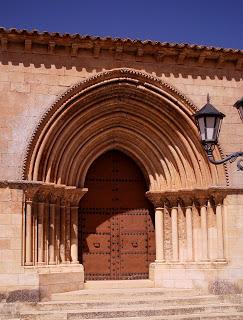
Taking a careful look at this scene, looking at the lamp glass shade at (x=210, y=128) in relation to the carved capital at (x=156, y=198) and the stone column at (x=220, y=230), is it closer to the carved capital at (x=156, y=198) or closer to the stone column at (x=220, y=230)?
the stone column at (x=220, y=230)

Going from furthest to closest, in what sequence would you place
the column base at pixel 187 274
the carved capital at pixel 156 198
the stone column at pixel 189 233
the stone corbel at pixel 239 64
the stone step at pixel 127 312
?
the carved capital at pixel 156 198 < the stone corbel at pixel 239 64 < the stone column at pixel 189 233 < the column base at pixel 187 274 < the stone step at pixel 127 312

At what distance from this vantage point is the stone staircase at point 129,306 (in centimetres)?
841

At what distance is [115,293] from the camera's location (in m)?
9.20

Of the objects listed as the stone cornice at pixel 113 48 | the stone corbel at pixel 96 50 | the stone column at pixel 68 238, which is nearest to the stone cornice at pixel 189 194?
the stone column at pixel 68 238

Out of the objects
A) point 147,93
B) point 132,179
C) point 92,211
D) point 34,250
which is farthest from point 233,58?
point 34,250

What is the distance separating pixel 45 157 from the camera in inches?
373

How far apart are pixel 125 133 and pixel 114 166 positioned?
0.84 meters

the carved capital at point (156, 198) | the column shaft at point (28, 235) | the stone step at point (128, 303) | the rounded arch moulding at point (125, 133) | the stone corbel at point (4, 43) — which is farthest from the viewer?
the carved capital at point (156, 198)

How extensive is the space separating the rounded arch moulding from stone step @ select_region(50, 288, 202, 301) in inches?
80.6

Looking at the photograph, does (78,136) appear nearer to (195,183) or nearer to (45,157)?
(45,157)

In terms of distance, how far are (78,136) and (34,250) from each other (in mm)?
2393

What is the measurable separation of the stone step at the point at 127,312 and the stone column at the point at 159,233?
177 cm

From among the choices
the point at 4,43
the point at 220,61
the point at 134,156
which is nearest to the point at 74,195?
the point at 134,156

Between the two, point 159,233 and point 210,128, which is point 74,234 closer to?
point 159,233
